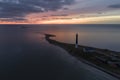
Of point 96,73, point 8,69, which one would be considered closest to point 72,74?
point 96,73

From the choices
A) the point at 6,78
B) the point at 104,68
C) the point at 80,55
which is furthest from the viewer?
the point at 80,55

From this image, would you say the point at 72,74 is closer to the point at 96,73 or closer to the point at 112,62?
the point at 96,73

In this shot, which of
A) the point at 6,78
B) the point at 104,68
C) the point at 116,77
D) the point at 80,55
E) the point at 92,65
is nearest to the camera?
the point at 116,77

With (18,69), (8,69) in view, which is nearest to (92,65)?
(18,69)

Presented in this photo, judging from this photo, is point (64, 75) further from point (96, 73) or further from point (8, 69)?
point (8, 69)

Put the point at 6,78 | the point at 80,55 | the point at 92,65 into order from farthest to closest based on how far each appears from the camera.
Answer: the point at 80,55, the point at 92,65, the point at 6,78

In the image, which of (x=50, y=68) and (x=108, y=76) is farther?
(x=50, y=68)

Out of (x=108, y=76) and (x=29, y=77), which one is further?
(x=29, y=77)

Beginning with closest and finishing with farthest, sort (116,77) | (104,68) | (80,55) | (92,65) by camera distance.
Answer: (116,77) → (104,68) → (92,65) → (80,55)

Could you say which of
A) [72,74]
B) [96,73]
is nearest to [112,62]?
[96,73]
